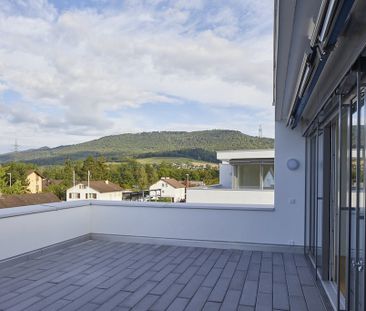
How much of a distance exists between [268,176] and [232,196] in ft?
4.78

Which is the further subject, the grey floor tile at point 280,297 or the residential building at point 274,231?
the grey floor tile at point 280,297

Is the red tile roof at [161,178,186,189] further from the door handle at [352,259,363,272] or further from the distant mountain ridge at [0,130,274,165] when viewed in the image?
the door handle at [352,259,363,272]

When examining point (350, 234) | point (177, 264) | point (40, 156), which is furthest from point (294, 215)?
point (40, 156)

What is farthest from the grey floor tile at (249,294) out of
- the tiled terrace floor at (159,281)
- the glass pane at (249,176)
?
the glass pane at (249,176)

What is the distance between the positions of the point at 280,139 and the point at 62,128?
1313 inches

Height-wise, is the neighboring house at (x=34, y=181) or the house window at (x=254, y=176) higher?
the house window at (x=254, y=176)

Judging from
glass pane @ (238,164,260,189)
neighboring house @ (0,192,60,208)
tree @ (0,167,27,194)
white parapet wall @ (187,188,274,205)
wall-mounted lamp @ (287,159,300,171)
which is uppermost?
wall-mounted lamp @ (287,159,300,171)

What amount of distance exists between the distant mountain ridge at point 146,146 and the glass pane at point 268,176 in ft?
17.7

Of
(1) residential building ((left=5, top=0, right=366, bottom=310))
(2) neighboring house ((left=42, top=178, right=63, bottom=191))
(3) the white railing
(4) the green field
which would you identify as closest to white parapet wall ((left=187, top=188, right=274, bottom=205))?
(3) the white railing

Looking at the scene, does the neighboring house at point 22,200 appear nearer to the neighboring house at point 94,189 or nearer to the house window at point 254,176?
the neighboring house at point 94,189

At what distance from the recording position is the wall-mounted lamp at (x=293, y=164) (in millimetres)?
5195

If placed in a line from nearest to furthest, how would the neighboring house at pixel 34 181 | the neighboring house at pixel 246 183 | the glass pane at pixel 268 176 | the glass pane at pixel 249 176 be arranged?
1. the neighboring house at pixel 246 183
2. the glass pane at pixel 268 176
3. the glass pane at pixel 249 176
4. the neighboring house at pixel 34 181

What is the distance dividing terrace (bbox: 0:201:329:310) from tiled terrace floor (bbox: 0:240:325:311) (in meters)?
0.01

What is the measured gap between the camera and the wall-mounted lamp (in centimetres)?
520
